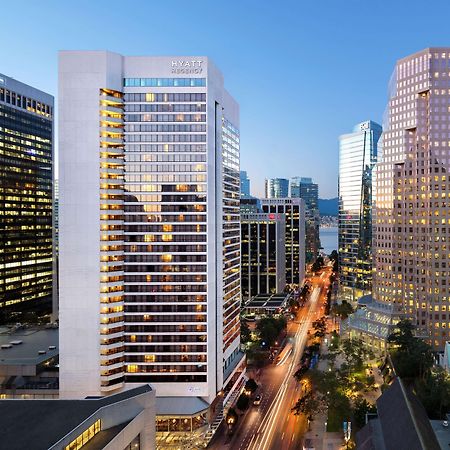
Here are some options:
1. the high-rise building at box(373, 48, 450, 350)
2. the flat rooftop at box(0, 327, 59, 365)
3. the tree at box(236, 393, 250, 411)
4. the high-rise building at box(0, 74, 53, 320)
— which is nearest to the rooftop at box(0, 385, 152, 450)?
the flat rooftop at box(0, 327, 59, 365)

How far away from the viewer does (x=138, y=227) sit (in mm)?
91750

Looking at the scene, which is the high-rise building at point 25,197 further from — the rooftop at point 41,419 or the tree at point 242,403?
the rooftop at point 41,419

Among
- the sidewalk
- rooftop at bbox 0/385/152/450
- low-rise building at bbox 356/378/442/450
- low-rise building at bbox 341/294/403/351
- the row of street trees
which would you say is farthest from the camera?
low-rise building at bbox 341/294/403/351

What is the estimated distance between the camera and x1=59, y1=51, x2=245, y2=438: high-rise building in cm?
8819

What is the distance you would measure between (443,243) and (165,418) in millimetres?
98901

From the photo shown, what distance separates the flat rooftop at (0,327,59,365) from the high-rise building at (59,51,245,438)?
8.82m

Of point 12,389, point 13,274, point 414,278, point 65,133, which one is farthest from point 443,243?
point 13,274

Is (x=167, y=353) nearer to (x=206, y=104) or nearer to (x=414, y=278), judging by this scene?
(x=206, y=104)

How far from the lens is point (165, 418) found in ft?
274

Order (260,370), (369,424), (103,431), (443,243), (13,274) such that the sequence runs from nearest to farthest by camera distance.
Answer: (103,431) → (369,424) → (260,370) → (443,243) → (13,274)

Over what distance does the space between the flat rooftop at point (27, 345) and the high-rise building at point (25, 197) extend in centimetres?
5691

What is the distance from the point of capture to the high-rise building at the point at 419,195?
140m

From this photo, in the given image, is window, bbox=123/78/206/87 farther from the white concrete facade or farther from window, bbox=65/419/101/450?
window, bbox=65/419/101/450

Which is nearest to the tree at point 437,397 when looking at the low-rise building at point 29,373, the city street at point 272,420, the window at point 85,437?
the city street at point 272,420
